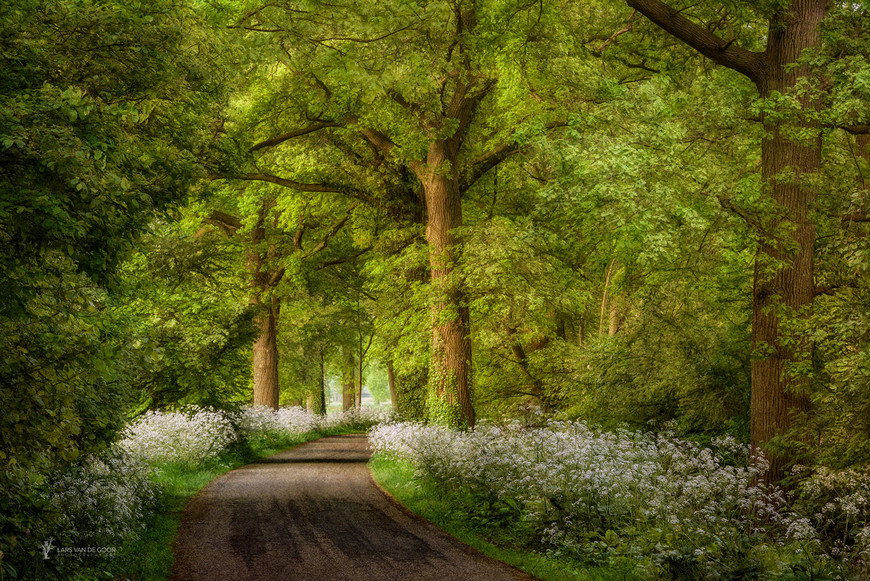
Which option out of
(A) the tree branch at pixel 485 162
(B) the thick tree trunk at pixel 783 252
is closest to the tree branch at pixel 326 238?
(A) the tree branch at pixel 485 162

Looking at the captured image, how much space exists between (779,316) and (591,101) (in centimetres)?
766

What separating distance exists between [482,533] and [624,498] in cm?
266

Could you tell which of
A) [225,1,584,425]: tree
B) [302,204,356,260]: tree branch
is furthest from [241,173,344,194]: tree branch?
[302,204,356,260]: tree branch

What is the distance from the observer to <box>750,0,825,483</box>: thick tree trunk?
1321 centimetres

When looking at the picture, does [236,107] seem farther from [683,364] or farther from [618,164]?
[683,364]

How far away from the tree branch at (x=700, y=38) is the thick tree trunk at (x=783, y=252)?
28 centimetres

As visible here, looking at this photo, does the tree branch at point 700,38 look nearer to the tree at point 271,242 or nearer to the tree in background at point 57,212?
the tree in background at point 57,212

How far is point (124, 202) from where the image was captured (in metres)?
7.05

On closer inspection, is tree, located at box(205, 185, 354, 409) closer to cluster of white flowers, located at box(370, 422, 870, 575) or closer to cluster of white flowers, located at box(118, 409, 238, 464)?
cluster of white flowers, located at box(118, 409, 238, 464)

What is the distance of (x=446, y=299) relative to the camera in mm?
19234

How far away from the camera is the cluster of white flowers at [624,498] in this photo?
920cm

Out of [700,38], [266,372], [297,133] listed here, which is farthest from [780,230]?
[266,372]

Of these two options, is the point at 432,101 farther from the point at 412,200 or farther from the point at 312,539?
the point at 312,539

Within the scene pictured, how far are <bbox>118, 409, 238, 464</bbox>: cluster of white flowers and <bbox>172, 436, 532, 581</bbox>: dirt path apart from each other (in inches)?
58.9
